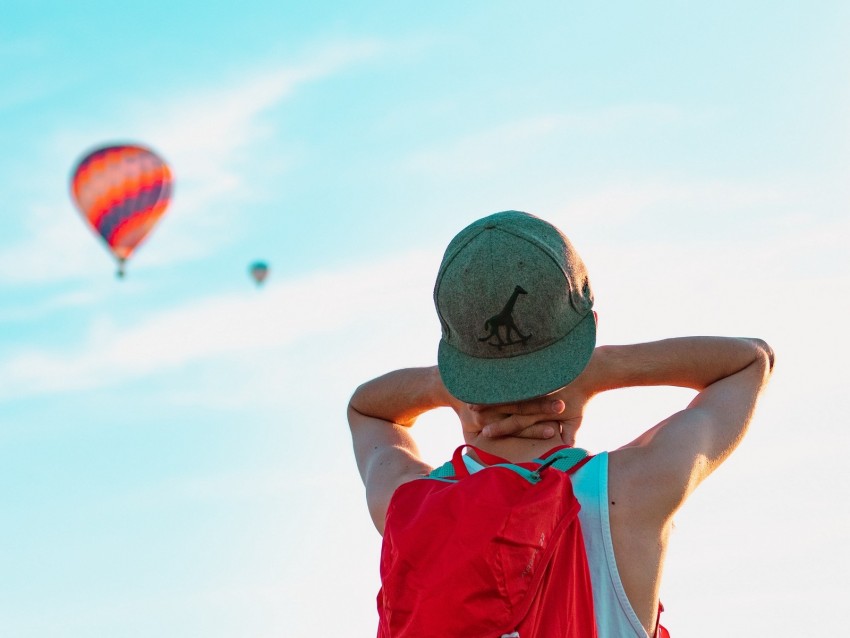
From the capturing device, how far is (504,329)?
Result: 3.65m

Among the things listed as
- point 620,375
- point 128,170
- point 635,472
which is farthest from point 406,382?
point 128,170

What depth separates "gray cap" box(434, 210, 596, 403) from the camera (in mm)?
3598

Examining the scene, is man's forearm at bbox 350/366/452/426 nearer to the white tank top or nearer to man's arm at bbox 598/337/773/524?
man's arm at bbox 598/337/773/524

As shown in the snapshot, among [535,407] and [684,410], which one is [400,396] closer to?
[535,407]

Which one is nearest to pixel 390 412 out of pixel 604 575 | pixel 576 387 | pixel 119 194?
pixel 576 387

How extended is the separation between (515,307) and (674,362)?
0.67 meters

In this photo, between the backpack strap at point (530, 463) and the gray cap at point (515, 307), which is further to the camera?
the gray cap at point (515, 307)

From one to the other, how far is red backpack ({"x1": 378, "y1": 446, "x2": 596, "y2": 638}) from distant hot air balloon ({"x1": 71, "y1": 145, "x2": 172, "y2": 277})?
3987 cm

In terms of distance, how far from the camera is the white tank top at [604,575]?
133 inches

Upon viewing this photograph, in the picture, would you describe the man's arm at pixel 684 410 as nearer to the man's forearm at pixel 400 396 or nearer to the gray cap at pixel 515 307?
the gray cap at pixel 515 307

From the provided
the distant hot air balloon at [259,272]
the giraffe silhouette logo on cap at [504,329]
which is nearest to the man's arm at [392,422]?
the giraffe silhouette logo on cap at [504,329]

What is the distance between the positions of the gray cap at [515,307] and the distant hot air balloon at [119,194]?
39485mm

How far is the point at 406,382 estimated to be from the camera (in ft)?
14.8

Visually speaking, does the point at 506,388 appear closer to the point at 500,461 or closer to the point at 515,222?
the point at 500,461
